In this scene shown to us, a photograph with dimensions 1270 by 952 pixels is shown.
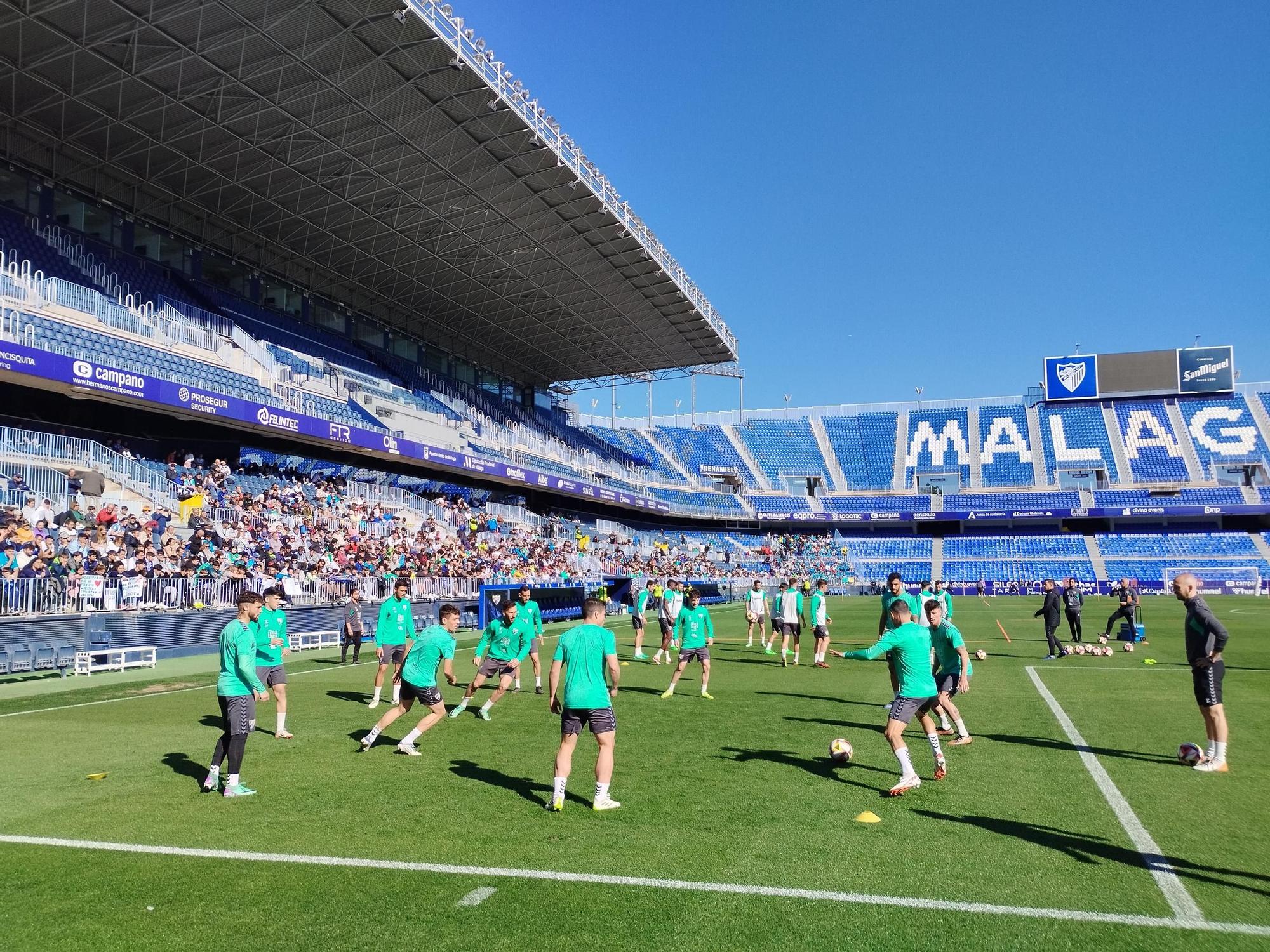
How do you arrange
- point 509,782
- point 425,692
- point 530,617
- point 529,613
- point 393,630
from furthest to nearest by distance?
point 393,630 → point 529,613 → point 530,617 → point 425,692 → point 509,782

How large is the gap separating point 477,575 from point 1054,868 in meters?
31.7

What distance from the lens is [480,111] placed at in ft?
102

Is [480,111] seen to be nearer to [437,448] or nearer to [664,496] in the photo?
[437,448]

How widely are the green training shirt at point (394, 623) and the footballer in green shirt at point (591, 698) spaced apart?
6.87m

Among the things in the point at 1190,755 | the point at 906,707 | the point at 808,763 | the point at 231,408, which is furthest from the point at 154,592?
the point at 1190,755

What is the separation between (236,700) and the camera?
28.4 feet

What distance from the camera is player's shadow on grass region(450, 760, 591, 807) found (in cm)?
848

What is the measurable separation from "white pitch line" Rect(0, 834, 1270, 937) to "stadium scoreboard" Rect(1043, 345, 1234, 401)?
83.9 meters

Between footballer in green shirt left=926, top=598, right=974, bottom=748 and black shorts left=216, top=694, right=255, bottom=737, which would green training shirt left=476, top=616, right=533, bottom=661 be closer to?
black shorts left=216, top=694, right=255, bottom=737

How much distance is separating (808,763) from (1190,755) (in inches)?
165

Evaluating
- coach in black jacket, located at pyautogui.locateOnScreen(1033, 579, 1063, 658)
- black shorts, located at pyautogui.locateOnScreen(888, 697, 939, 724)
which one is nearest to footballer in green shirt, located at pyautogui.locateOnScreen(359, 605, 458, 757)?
black shorts, located at pyautogui.locateOnScreen(888, 697, 939, 724)

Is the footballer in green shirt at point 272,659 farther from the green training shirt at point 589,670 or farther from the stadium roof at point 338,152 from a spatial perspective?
the stadium roof at point 338,152

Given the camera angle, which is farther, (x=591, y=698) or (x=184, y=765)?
(x=184, y=765)

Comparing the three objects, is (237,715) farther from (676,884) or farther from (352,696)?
(352,696)
